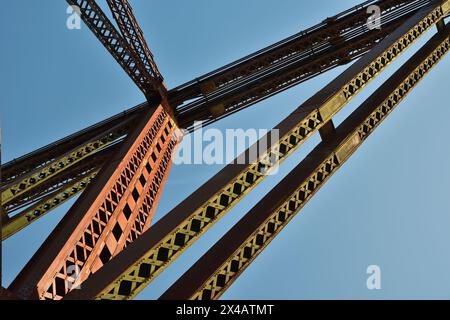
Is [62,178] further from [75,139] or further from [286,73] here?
[286,73]

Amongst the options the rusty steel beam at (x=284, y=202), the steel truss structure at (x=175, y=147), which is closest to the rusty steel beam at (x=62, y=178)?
the steel truss structure at (x=175, y=147)

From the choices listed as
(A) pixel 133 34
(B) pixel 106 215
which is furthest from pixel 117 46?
(B) pixel 106 215

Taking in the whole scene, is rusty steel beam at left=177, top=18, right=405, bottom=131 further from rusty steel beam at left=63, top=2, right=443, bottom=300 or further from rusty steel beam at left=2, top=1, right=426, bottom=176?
rusty steel beam at left=63, top=2, right=443, bottom=300

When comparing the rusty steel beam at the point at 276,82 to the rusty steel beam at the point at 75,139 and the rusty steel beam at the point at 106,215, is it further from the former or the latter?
the rusty steel beam at the point at 106,215

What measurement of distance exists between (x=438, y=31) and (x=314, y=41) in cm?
→ 424

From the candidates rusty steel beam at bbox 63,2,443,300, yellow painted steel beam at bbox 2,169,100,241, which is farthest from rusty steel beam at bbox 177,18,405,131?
rusty steel beam at bbox 63,2,443,300

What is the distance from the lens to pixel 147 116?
1404 cm

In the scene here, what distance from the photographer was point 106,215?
927 centimetres

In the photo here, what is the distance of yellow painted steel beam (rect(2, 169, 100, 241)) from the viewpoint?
12.2 meters

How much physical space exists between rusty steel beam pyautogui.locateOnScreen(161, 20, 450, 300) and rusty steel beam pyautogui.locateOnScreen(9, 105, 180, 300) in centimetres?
256

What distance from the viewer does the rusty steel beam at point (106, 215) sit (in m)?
7.18

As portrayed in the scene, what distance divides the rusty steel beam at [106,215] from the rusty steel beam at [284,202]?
2.56 meters

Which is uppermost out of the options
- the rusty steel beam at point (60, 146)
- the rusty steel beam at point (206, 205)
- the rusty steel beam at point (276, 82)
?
the rusty steel beam at point (276, 82)
